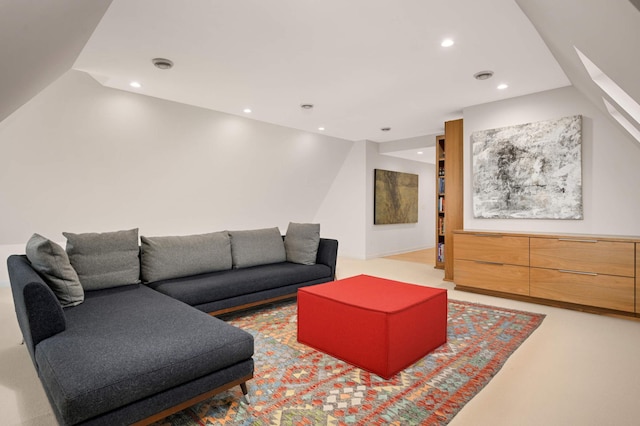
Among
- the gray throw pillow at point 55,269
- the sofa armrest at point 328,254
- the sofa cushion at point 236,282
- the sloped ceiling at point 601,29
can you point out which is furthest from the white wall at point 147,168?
the sloped ceiling at point 601,29

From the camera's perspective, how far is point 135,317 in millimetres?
2104

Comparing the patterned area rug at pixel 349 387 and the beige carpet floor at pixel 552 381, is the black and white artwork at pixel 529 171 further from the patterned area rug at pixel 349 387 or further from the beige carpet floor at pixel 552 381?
the patterned area rug at pixel 349 387

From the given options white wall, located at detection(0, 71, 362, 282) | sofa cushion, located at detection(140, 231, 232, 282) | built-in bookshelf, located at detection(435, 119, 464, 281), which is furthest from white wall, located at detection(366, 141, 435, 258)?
sofa cushion, located at detection(140, 231, 232, 282)

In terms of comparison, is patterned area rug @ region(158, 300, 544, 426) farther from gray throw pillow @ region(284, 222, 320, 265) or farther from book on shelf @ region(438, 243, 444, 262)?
book on shelf @ region(438, 243, 444, 262)

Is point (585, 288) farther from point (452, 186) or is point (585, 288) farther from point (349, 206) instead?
point (349, 206)

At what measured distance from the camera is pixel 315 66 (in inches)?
128

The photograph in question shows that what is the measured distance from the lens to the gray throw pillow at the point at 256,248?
3.89m

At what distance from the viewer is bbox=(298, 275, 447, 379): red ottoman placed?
2.21 m

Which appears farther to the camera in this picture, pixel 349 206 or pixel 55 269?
pixel 349 206

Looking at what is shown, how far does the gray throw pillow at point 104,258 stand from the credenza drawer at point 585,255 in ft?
14.1

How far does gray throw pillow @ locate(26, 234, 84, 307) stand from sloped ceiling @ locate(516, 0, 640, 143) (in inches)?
126

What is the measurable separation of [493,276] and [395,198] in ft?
12.1

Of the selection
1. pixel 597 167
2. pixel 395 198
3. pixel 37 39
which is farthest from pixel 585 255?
pixel 37 39

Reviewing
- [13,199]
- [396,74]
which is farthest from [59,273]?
[396,74]
